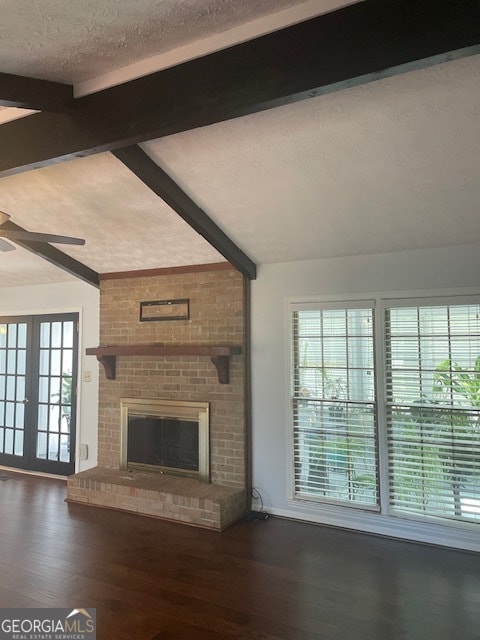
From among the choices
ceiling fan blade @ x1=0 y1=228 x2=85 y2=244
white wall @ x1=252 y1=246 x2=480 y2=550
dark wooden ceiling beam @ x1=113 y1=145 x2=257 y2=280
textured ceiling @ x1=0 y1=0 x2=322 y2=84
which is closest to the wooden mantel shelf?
white wall @ x1=252 y1=246 x2=480 y2=550

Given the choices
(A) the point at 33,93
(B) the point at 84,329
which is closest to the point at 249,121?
(A) the point at 33,93

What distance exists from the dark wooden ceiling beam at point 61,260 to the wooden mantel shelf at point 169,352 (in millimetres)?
854

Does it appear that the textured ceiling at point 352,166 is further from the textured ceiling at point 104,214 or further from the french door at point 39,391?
the french door at point 39,391

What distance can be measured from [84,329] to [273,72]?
13.6 feet

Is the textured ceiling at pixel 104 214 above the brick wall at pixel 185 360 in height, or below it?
above

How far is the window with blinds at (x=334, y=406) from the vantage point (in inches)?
149

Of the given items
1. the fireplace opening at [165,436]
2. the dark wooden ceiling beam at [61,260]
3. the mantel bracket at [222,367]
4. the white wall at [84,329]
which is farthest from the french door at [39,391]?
the mantel bracket at [222,367]

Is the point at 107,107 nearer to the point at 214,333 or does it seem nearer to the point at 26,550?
the point at 214,333

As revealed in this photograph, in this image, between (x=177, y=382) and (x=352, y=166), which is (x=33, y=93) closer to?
(x=352, y=166)

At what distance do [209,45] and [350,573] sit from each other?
3.38 m

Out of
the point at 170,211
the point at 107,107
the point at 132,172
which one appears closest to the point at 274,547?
the point at 170,211

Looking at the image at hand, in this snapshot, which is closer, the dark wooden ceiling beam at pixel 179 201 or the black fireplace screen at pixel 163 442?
the dark wooden ceiling beam at pixel 179 201

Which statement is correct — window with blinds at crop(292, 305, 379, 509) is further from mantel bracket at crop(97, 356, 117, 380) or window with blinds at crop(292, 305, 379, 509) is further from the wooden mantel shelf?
mantel bracket at crop(97, 356, 117, 380)

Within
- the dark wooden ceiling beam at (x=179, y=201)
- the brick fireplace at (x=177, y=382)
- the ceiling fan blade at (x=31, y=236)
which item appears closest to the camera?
the dark wooden ceiling beam at (x=179, y=201)
